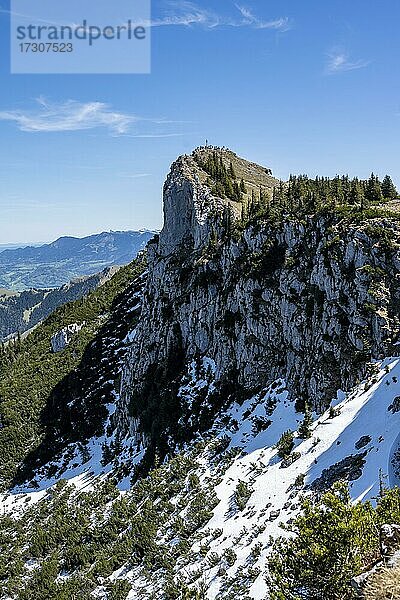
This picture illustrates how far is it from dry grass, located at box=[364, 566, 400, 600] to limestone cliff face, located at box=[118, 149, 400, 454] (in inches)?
1018

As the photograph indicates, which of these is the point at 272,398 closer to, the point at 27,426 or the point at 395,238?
the point at 395,238

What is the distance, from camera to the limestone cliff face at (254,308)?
124ft

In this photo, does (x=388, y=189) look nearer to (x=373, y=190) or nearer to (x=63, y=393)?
(x=373, y=190)

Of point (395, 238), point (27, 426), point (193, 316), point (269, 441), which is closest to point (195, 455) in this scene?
point (269, 441)

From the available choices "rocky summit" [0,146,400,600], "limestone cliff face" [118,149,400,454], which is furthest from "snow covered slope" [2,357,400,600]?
"limestone cliff face" [118,149,400,454]

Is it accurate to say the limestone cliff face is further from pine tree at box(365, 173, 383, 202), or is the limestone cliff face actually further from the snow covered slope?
pine tree at box(365, 173, 383, 202)

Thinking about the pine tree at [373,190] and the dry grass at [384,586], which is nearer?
the dry grass at [384,586]

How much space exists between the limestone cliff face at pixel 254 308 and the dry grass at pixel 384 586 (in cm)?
2586

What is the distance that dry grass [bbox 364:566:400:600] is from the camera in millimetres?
10398

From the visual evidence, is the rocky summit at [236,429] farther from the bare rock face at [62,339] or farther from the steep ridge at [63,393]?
the bare rock face at [62,339]

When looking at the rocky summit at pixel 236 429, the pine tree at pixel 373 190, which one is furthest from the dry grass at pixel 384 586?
the pine tree at pixel 373 190

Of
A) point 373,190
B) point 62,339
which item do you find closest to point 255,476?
point 373,190

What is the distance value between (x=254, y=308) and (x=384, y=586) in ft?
128

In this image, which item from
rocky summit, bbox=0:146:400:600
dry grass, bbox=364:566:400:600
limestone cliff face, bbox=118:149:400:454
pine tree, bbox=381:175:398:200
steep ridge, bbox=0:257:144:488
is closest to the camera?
dry grass, bbox=364:566:400:600
